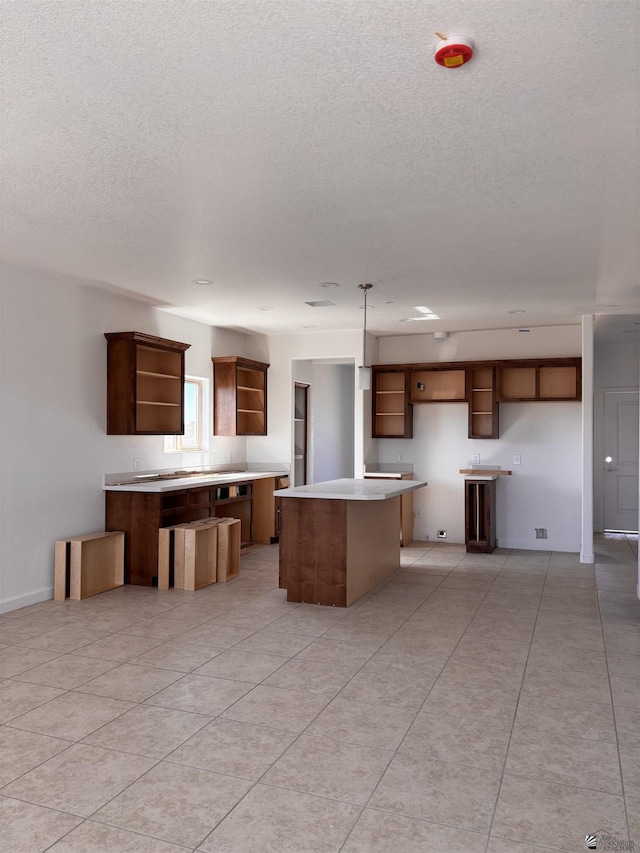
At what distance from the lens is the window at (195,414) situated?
7336 mm

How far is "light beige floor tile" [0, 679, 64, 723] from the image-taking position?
3.10 metres

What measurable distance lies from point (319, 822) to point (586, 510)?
534cm

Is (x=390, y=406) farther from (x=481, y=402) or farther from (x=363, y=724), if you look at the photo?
(x=363, y=724)

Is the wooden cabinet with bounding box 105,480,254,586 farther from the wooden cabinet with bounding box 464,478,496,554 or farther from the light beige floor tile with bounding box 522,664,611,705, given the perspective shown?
the light beige floor tile with bounding box 522,664,611,705

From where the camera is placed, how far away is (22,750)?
2721 millimetres

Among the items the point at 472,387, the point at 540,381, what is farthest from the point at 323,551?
the point at 540,381

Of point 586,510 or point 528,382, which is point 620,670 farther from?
point 528,382

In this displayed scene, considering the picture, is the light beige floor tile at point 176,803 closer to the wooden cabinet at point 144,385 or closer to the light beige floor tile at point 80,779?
the light beige floor tile at point 80,779

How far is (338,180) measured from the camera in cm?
323

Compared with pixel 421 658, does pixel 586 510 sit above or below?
above

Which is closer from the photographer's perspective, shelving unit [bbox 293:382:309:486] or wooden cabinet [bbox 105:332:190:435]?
wooden cabinet [bbox 105:332:190:435]

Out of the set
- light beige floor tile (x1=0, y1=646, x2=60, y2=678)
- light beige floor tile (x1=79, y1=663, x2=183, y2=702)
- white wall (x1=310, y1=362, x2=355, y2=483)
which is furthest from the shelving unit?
light beige floor tile (x1=79, y1=663, x2=183, y2=702)

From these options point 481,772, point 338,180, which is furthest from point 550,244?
point 481,772

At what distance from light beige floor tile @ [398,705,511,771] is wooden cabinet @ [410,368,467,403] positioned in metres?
5.14
